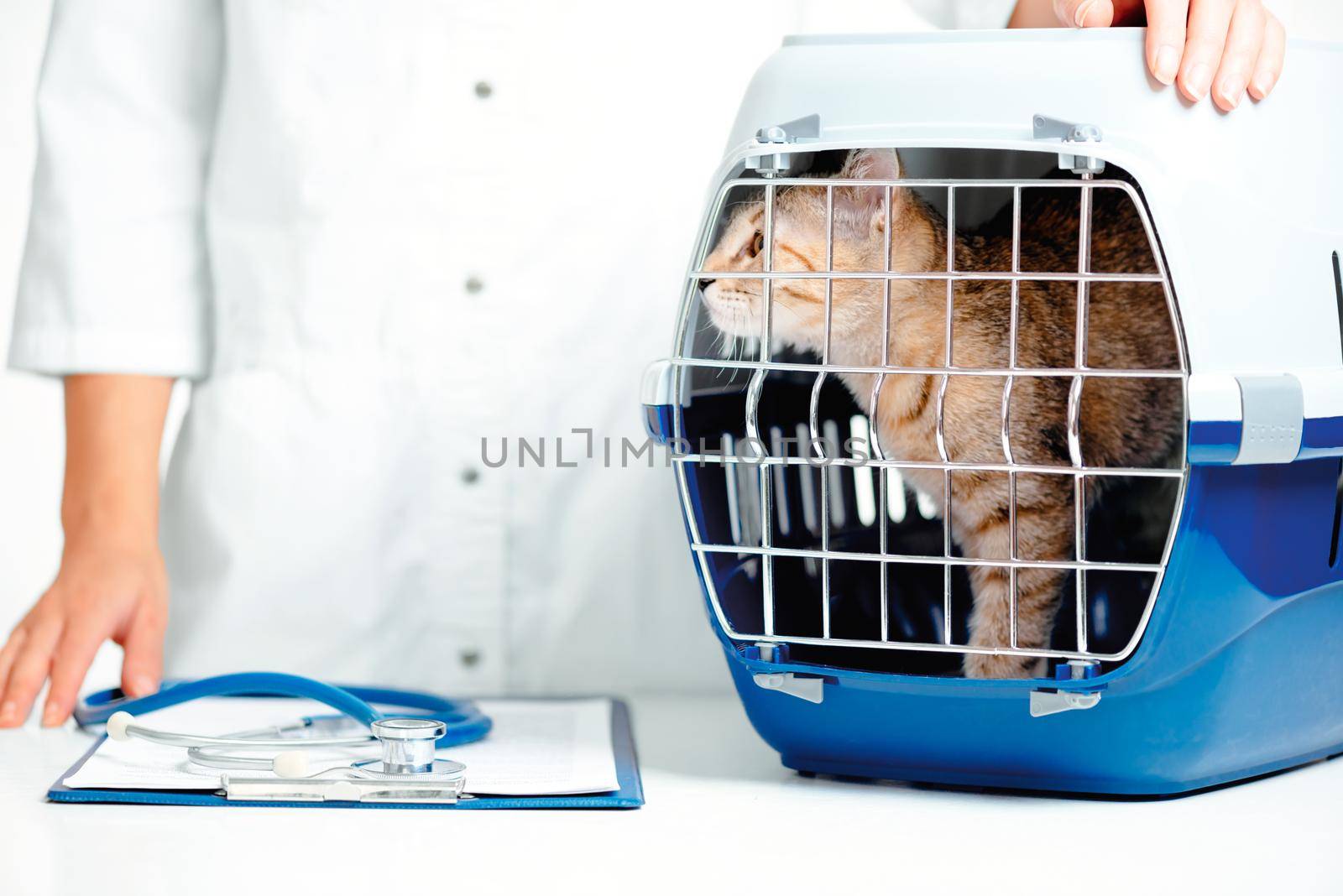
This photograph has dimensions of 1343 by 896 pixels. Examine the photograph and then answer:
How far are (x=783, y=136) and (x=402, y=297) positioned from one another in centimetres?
52

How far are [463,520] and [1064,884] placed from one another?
2.24ft

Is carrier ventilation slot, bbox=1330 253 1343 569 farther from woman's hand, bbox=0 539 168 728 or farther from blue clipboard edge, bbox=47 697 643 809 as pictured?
woman's hand, bbox=0 539 168 728

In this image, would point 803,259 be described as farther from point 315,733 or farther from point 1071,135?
point 315,733

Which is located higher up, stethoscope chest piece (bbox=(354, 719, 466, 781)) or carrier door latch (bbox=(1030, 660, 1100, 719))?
carrier door latch (bbox=(1030, 660, 1100, 719))

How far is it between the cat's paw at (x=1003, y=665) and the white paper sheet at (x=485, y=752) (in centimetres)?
23

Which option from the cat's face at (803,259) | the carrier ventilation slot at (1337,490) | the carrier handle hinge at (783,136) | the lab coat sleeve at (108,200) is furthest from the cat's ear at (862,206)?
the lab coat sleeve at (108,200)

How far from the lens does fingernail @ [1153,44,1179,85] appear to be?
25.2 inches

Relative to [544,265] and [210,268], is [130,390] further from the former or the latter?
[544,265]

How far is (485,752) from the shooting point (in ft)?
2.58

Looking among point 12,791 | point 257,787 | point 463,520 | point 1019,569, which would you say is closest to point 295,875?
point 257,787

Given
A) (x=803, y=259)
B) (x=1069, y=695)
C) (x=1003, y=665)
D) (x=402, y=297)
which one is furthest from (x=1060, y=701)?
(x=402, y=297)

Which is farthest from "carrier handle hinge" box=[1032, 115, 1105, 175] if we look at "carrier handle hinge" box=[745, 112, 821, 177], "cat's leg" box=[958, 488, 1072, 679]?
"cat's leg" box=[958, 488, 1072, 679]

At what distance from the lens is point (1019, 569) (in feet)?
2.65

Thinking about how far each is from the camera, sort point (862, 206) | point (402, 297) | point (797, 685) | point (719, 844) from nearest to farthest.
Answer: point (719, 844) < point (797, 685) < point (862, 206) < point (402, 297)
